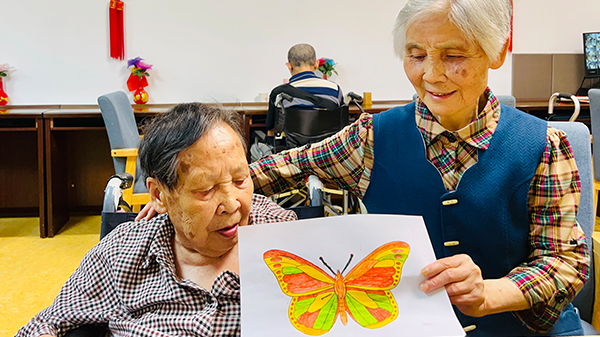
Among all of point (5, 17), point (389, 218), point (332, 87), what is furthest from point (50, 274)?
point (389, 218)

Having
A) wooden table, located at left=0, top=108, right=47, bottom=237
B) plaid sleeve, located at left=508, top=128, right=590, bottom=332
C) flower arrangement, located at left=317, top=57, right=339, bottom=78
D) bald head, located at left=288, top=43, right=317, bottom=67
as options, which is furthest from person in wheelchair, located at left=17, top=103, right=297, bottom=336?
flower arrangement, located at left=317, top=57, right=339, bottom=78

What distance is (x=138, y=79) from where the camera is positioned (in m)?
4.55

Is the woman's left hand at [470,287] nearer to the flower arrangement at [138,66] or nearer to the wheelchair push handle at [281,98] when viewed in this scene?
the wheelchair push handle at [281,98]

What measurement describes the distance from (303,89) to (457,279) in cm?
301

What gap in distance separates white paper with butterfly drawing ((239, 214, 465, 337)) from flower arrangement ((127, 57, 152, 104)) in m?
3.96

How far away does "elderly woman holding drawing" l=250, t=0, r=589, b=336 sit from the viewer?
3.28ft

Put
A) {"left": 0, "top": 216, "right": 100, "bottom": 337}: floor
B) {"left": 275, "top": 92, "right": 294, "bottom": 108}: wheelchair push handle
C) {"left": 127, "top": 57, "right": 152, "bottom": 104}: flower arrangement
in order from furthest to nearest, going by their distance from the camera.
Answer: {"left": 127, "top": 57, "right": 152, "bottom": 104}: flower arrangement < {"left": 275, "top": 92, "right": 294, "bottom": 108}: wheelchair push handle < {"left": 0, "top": 216, "right": 100, "bottom": 337}: floor

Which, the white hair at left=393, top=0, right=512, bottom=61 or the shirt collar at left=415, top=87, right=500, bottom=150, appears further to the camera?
the shirt collar at left=415, top=87, right=500, bottom=150

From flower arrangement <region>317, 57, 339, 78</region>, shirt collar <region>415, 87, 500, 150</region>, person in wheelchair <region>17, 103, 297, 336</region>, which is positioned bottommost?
person in wheelchair <region>17, 103, 297, 336</region>

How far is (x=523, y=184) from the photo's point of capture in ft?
3.47

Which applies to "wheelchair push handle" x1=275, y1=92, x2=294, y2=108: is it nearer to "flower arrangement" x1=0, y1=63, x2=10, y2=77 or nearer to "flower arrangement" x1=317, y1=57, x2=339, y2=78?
"flower arrangement" x1=317, y1=57, x2=339, y2=78

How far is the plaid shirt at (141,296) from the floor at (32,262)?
158cm

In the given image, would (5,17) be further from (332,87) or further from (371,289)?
(371,289)

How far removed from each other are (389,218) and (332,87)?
295 cm
